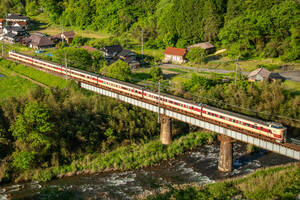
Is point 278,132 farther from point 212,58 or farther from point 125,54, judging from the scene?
point 125,54

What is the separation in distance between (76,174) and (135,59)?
35.9 m

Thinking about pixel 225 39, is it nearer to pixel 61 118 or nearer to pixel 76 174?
pixel 61 118

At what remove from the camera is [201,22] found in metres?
78.4

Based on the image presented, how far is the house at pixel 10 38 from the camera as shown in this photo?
87162 mm

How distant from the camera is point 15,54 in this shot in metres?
63.9

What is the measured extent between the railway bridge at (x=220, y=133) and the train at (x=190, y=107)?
34 cm

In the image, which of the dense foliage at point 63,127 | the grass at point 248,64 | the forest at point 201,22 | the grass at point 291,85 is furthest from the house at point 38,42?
the grass at point 291,85

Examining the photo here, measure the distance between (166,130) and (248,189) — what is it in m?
14.4

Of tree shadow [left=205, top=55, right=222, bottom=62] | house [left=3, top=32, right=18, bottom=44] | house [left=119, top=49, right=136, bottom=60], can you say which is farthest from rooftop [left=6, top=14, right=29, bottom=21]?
tree shadow [left=205, top=55, right=222, bottom=62]

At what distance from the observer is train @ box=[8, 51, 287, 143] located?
32531mm

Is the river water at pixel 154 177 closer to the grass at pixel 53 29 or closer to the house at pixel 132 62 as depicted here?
the house at pixel 132 62

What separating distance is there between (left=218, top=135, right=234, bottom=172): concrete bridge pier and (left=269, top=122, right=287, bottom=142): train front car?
5.13m

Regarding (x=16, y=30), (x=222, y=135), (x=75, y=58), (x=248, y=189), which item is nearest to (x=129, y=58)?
(x=75, y=58)

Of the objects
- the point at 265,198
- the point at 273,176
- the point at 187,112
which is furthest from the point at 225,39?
the point at 265,198
